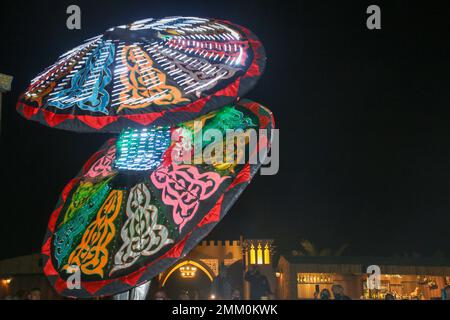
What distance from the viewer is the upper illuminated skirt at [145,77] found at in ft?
22.7

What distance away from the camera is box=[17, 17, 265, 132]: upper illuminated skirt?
22.7 feet

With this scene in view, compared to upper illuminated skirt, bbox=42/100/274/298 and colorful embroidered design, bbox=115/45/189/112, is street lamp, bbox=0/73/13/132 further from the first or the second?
colorful embroidered design, bbox=115/45/189/112

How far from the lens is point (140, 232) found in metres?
7.60

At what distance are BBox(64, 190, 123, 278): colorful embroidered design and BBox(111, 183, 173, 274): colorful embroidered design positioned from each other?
25 cm

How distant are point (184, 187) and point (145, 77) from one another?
1.73 meters

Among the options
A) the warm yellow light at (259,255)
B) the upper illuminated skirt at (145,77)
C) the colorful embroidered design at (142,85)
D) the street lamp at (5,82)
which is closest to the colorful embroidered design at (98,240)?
the upper illuminated skirt at (145,77)

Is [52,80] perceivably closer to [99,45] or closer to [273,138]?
[99,45]

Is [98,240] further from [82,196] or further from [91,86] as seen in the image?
[91,86]

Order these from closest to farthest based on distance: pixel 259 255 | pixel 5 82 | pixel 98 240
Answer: pixel 98 240
pixel 5 82
pixel 259 255

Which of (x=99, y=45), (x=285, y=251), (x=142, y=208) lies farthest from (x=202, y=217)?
(x=285, y=251)

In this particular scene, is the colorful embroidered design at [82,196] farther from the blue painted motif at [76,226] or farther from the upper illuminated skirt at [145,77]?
the upper illuminated skirt at [145,77]

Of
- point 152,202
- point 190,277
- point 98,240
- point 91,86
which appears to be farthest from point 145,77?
point 190,277

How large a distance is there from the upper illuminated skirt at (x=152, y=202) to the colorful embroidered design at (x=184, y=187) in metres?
0.02
